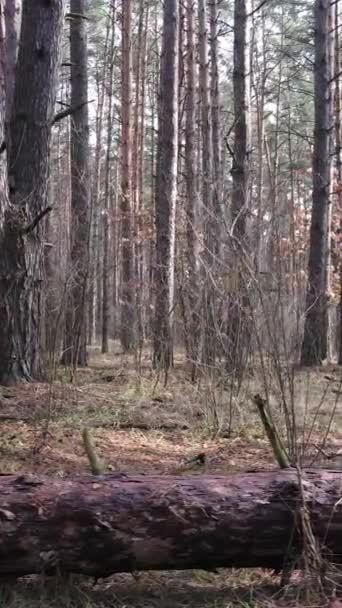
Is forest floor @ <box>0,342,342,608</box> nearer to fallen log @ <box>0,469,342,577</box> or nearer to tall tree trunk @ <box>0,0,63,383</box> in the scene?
fallen log @ <box>0,469,342,577</box>

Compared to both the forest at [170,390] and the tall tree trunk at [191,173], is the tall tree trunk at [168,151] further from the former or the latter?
the tall tree trunk at [191,173]

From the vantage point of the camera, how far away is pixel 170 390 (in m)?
7.36

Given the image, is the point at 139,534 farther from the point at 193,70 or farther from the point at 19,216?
the point at 193,70

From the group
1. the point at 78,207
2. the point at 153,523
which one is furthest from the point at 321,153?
the point at 153,523

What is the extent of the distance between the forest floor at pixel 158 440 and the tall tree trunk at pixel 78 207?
0.64 meters

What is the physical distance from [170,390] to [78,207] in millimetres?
3642

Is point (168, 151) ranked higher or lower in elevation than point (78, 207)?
higher

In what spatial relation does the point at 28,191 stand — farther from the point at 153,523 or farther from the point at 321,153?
the point at 321,153

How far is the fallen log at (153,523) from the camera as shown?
2.73 m

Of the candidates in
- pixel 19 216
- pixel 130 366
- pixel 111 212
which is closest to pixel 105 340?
pixel 111 212

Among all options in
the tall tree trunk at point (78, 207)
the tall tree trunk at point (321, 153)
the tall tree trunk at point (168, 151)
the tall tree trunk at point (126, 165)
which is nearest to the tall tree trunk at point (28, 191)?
the tall tree trunk at point (78, 207)

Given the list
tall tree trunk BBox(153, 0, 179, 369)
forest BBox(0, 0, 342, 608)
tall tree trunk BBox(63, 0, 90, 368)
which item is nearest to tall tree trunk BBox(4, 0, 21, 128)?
forest BBox(0, 0, 342, 608)

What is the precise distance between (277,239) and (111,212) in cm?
1470

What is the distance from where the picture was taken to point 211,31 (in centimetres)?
1806
